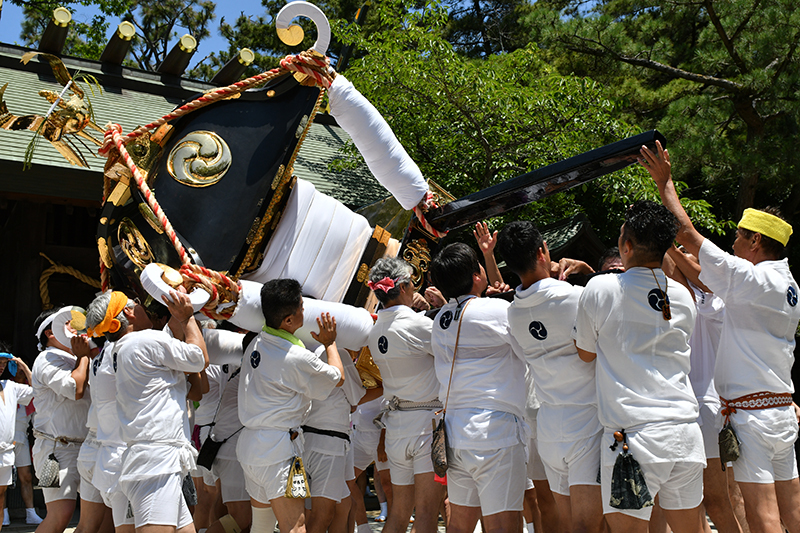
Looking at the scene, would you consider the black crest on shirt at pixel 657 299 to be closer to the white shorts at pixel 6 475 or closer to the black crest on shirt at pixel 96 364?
the black crest on shirt at pixel 96 364

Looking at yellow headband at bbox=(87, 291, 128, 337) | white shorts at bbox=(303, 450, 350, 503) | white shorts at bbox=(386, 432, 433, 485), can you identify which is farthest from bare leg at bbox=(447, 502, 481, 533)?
yellow headband at bbox=(87, 291, 128, 337)

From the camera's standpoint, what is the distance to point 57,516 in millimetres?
4637

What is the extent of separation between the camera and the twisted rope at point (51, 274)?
7.61 m

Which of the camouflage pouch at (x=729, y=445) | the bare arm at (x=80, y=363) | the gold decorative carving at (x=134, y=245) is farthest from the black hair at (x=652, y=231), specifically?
the bare arm at (x=80, y=363)

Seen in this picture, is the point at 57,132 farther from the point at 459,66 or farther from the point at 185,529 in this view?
the point at 459,66

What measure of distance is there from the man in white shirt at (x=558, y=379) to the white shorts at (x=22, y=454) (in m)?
5.84

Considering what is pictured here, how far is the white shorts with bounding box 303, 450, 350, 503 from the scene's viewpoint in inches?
154

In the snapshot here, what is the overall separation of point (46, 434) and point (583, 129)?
6295mm

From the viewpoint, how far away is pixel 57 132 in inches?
166

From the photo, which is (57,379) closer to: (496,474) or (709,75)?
(496,474)

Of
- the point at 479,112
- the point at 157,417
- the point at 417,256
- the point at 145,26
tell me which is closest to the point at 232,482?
the point at 157,417

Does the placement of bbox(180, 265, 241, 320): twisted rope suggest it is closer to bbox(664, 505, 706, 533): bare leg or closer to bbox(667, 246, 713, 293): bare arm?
bbox(667, 246, 713, 293): bare arm

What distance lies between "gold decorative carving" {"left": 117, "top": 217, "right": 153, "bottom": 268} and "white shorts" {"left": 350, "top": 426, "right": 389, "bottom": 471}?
1827 millimetres

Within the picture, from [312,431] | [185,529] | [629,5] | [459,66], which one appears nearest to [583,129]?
[459,66]
